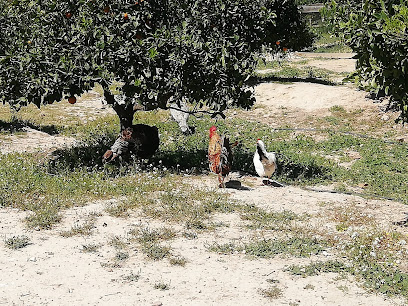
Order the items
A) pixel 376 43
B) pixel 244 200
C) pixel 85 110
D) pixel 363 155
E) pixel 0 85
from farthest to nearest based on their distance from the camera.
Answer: pixel 85 110, pixel 363 155, pixel 0 85, pixel 244 200, pixel 376 43

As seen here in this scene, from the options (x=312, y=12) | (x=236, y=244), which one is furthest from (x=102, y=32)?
(x=312, y=12)

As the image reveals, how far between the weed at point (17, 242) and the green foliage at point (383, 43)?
4.74m

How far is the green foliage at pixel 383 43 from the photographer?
640 cm

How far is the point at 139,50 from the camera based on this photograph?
9469 mm

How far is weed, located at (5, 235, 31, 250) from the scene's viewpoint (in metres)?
6.79

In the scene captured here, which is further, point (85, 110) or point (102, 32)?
point (85, 110)

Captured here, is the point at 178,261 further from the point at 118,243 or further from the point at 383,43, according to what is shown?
the point at 383,43

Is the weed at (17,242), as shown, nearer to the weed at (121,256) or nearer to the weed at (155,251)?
the weed at (121,256)

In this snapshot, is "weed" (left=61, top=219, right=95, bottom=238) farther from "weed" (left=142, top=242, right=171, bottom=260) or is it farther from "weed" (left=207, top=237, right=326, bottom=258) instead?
"weed" (left=207, top=237, right=326, bottom=258)

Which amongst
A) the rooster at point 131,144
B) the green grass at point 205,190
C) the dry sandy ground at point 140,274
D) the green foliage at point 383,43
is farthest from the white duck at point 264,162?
the green foliage at point 383,43

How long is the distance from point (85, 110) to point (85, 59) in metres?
9.21

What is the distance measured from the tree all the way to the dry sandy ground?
237cm

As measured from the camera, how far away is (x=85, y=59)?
31.3 feet

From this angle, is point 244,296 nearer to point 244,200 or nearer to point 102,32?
point 244,200
